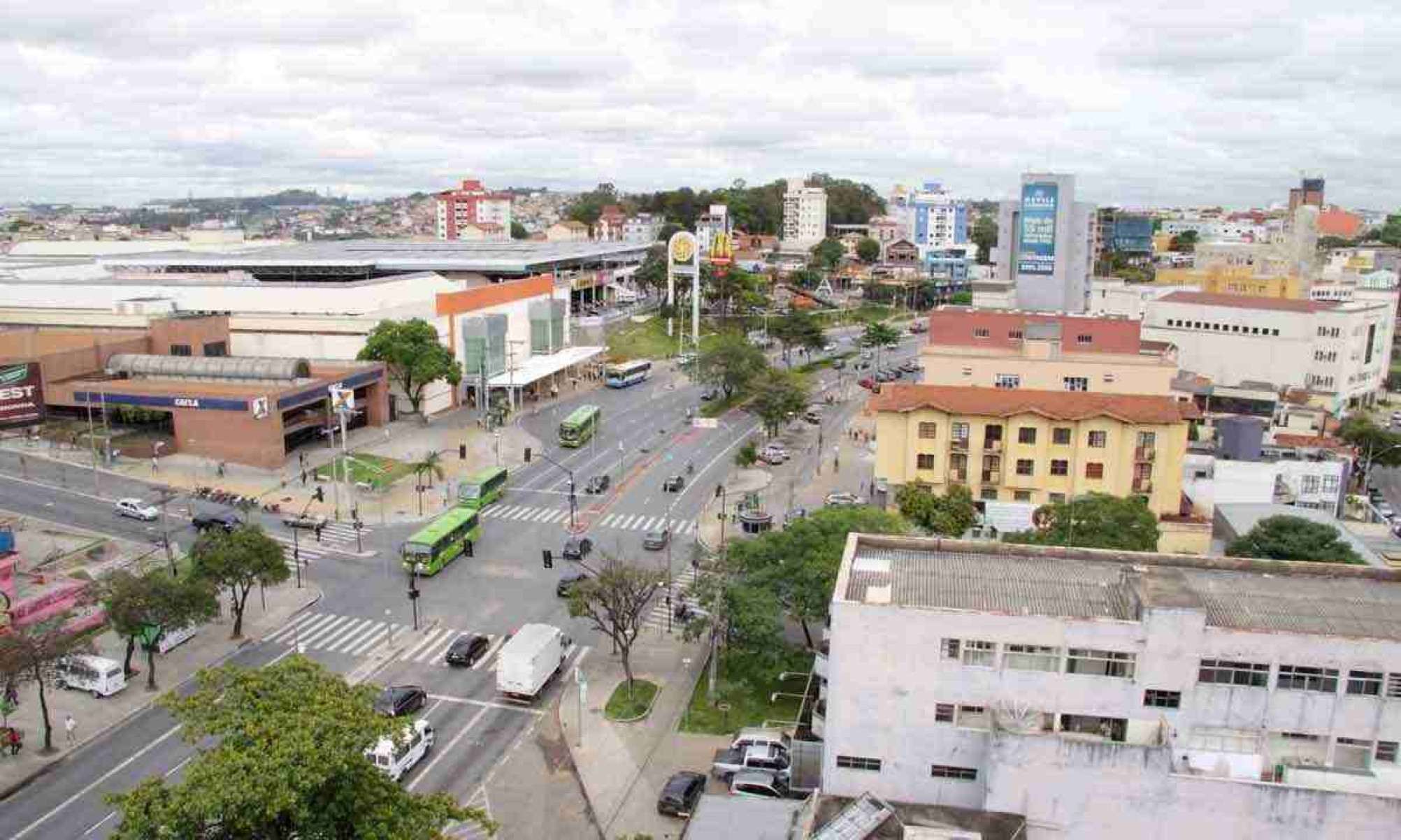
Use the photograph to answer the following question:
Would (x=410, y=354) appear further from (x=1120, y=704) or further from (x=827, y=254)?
(x=827, y=254)

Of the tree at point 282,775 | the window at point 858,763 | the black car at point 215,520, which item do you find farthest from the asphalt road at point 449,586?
the window at point 858,763

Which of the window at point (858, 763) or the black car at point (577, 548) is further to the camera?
the black car at point (577, 548)

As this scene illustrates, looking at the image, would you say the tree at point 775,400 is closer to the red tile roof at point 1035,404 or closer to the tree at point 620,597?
the red tile roof at point 1035,404

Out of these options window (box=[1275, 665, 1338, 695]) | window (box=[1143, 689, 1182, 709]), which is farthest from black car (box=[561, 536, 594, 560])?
window (box=[1275, 665, 1338, 695])

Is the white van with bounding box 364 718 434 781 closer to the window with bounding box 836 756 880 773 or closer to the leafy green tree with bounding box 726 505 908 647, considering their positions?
the leafy green tree with bounding box 726 505 908 647

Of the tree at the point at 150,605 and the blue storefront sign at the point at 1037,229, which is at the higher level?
the blue storefront sign at the point at 1037,229

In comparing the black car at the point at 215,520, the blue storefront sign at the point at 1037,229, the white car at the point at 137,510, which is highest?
the blue storefront sign at the point at 1037,229

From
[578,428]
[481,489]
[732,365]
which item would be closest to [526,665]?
[481,489]
